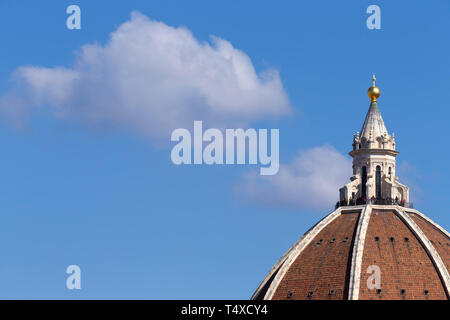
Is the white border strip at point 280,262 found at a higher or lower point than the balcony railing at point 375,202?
lower

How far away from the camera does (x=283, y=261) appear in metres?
110

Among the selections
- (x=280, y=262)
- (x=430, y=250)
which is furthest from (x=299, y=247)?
(x=430, y=250)

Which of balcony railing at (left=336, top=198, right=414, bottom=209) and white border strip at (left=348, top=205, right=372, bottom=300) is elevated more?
balcony railing at (left=336, top=198, right=414, bottom=209)

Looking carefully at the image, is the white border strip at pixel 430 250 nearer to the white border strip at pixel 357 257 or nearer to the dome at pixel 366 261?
the dome at pixel 366 261

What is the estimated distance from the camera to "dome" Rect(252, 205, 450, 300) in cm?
10419

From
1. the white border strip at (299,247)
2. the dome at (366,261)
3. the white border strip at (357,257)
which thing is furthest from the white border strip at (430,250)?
the white border strip at (299,247)

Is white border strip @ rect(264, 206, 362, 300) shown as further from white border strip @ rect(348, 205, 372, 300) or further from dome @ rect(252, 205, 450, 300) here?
white border strip @ rect(348, 205, 372, 300)

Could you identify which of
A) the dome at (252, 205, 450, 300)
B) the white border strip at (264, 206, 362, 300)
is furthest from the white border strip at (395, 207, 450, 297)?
the white border strip at (264, 206, 362, 300)

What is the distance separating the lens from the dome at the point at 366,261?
10419cm

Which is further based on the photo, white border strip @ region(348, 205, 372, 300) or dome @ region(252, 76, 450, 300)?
dome @ region(252, 76, 450, 300)
